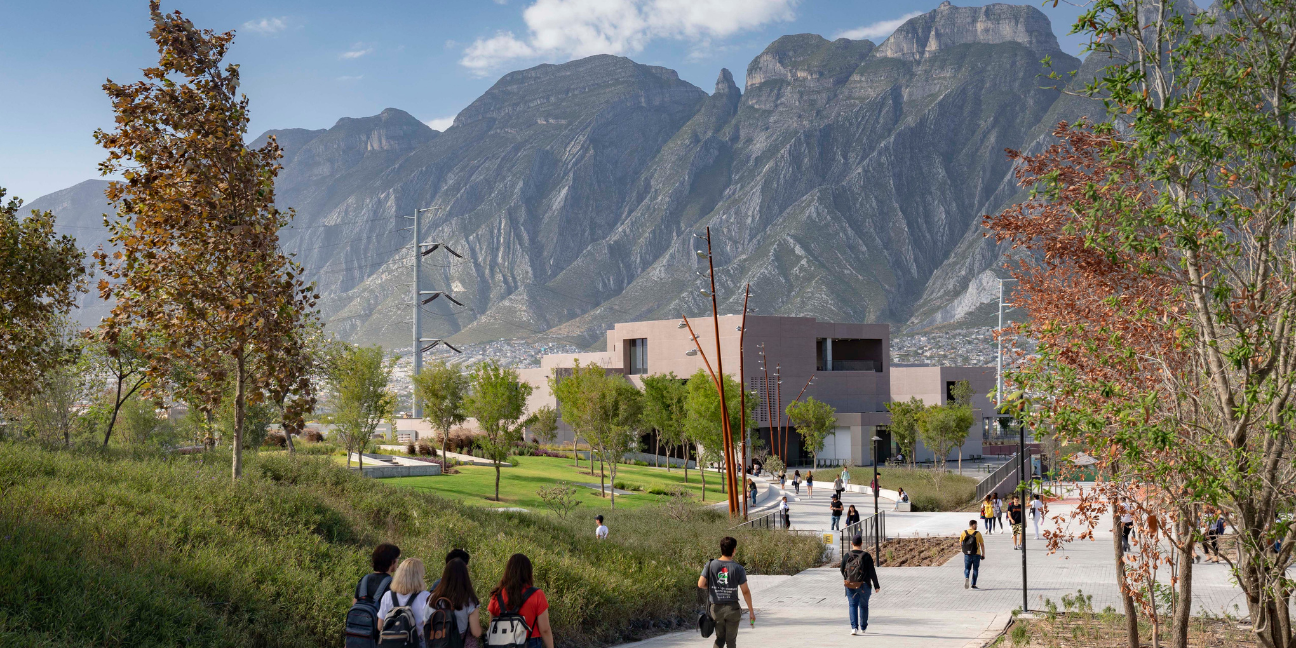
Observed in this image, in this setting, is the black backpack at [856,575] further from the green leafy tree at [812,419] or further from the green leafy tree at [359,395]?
the green leafy tree at [812,419]

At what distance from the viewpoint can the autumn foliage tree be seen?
1226 centimetres

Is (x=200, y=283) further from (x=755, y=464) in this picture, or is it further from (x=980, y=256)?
(x=980, y=256)

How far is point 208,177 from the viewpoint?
12.7 metres

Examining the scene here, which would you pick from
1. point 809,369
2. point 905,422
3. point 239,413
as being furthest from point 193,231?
point 809,369

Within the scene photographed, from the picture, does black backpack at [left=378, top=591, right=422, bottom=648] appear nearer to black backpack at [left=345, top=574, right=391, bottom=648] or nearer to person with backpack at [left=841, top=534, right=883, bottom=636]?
black backpack at [left=345, top=574, right=391, bottom=648]

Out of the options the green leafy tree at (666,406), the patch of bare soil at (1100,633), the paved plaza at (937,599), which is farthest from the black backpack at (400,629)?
the green leafy tree at (666,406)

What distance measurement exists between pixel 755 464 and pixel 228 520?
185 ft

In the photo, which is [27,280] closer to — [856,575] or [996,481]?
[856,575]

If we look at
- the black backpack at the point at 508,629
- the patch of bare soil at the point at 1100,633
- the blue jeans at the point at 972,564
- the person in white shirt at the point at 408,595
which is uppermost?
the person in white shirt at the point at 408,595

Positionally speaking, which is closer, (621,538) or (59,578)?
(59,578)

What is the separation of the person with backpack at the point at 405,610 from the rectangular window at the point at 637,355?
71.6 metres

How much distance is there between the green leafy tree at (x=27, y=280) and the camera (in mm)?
16719

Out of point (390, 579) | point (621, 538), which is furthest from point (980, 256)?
point (390, 579)

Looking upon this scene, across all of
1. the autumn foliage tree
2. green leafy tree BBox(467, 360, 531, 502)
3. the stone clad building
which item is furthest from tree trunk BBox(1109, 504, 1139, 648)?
the stone clad building
